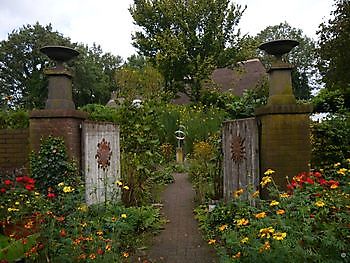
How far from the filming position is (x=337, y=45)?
39.0 ft

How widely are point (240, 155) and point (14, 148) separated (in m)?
3.50

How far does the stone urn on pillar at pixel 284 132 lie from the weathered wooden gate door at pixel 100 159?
7.19ft

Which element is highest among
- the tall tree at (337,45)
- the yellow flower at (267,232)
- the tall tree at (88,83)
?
the tall tree at (88,83)

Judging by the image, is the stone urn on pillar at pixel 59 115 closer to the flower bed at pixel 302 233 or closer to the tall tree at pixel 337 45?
the flower bed at pixel 302 233

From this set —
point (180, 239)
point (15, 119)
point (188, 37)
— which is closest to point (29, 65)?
point (188, 37)

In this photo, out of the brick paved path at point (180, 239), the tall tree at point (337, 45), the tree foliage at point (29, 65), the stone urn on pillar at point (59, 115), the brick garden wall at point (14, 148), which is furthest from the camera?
the tree foliage at point (29, 65)

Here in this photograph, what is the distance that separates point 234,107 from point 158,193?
5.94 meters

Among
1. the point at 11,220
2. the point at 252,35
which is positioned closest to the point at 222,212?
the point at 11,220

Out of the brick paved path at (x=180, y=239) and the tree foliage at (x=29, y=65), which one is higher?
the tree foliage at (x=29, y=65)

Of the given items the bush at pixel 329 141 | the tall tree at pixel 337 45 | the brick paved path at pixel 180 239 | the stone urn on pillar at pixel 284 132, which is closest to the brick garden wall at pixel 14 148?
the brick paved path at pixel 180 239

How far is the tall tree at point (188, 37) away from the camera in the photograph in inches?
833

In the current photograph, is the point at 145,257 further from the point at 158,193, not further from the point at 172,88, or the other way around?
the point at 172,88

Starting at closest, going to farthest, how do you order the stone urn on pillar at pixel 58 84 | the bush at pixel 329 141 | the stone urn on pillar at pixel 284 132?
1. the stone urn on pillar at pixel 284 132
2. the stone urn on pillar at pixel 58 84
3. the bush at pixel 329 141

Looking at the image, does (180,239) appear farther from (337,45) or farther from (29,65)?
(29,65)
